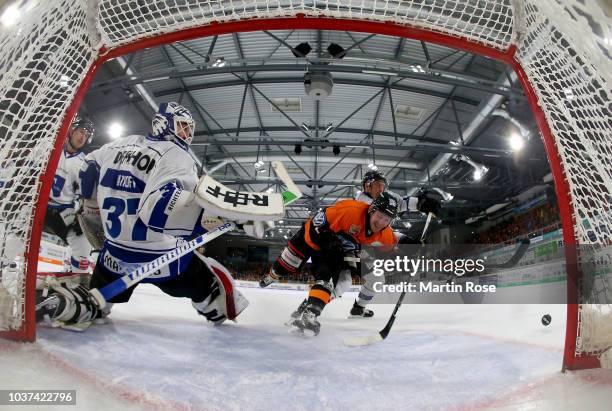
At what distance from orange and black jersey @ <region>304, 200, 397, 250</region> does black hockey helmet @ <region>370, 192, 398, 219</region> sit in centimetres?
12

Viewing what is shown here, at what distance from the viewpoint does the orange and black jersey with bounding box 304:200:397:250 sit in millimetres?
2164

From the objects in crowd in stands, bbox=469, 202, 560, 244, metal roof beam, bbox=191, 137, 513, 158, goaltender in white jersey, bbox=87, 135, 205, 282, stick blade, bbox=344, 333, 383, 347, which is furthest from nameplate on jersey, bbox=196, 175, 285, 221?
crowd in stands, bbox=469, 202, 560, 244

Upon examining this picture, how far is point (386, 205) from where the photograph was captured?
202cm

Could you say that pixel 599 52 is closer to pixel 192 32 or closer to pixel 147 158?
pixel 192 32

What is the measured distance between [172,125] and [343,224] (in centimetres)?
110

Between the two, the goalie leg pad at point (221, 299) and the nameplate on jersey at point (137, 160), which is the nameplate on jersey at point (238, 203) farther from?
the goalie leg pad at point (221, 299)

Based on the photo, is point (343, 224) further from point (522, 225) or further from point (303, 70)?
point (522, 225)

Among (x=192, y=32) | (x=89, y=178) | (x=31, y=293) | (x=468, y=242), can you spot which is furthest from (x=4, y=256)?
(x=468, y=242)

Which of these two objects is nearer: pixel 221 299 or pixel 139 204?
pixel 139 204

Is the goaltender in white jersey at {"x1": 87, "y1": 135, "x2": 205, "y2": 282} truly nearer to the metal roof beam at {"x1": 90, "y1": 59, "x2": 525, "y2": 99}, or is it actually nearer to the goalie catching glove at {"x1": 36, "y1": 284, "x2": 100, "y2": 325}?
the goalie catching glove at {"x1": 36, "y1": 284, "x2": 100, "y2": 325}

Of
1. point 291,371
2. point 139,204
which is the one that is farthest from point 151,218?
point 291,371

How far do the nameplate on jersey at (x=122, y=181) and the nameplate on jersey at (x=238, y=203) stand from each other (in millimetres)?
475

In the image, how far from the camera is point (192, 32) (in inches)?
49.3

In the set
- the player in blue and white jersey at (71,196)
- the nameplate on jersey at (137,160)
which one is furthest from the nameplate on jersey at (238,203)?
the player in blue and white jersey at (71,196)
